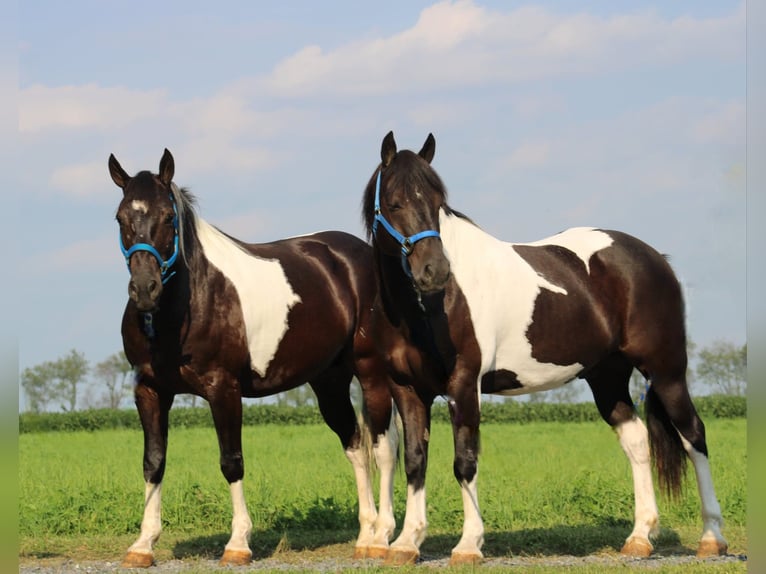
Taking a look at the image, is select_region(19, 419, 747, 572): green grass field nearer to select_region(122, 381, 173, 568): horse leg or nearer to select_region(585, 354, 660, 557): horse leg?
select_region(585, 354, 660, 557): horse leg

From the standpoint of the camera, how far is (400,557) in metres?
7.48

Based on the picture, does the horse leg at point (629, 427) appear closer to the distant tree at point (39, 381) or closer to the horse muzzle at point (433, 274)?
the horse muzzle at point (433, 274)

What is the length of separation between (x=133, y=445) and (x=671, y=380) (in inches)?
889

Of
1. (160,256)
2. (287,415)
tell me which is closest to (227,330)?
(160,256)

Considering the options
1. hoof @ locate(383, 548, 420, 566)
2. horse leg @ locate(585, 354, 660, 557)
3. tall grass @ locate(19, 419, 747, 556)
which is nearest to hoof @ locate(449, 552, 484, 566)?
hoof @ locate(383, 548, 420, 566)

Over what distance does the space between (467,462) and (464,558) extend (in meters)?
0.71

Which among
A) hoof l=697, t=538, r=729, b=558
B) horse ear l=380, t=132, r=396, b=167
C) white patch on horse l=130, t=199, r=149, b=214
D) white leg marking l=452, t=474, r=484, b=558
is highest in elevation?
horse ear l=380, t=132, r=396, b=167

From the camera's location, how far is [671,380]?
8.64 meters

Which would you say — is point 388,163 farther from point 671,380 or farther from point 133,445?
point 133,445

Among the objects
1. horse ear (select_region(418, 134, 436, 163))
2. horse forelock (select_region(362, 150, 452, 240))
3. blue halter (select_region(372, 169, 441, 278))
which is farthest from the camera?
horse ear (select_region(418, 134, 436, 163))

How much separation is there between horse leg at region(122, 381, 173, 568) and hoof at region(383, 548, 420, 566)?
203cm

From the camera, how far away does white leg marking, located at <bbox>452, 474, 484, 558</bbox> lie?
24.1ft

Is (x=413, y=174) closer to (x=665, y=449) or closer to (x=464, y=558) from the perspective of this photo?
(x=464, y=558)

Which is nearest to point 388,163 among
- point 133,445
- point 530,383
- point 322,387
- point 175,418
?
point 530,383
